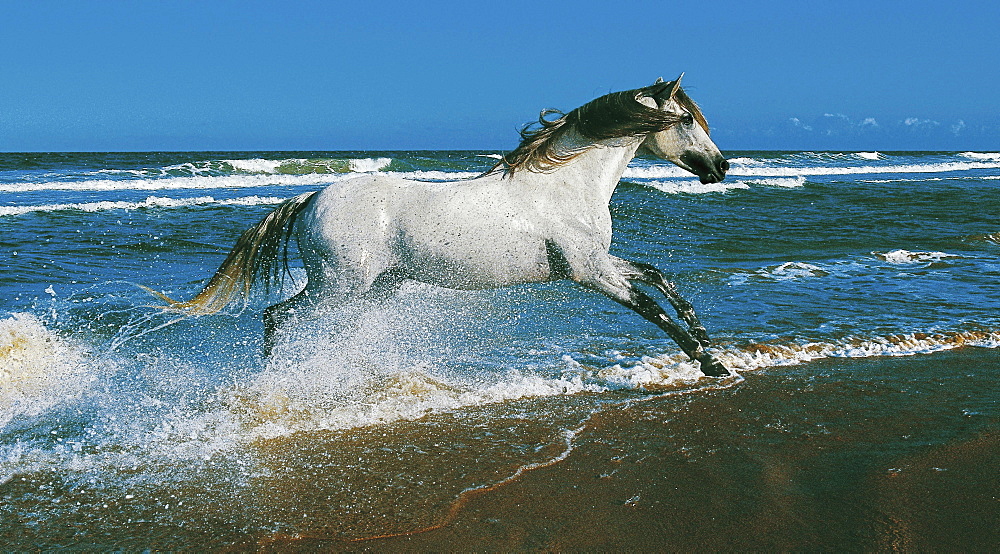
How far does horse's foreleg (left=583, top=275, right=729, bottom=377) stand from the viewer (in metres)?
4.61

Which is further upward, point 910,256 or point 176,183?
point 176,183

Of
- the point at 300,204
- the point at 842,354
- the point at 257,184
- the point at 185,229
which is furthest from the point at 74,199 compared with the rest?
the point at 842,354

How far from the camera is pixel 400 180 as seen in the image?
4824mm

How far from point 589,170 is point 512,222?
1.97ft

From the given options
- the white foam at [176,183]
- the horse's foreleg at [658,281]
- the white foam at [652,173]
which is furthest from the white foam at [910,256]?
the white foam at [652,173]

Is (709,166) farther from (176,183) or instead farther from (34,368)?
(176,183)

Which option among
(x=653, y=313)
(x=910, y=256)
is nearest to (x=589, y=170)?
(x=653, y=313)

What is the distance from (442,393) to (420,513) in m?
1.66

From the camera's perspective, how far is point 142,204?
1812 centimetres

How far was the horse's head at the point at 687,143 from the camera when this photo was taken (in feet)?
16.0

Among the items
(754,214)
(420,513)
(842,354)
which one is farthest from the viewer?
(754,214)

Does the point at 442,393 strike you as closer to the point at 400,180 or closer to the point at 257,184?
the point at 400,180

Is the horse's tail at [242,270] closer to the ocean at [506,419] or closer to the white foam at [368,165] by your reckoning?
the ocean at [506,419]

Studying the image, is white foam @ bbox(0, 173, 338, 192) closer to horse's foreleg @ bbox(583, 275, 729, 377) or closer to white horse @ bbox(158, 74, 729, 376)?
white horse @ bbox(158, 74, 729, 376)
